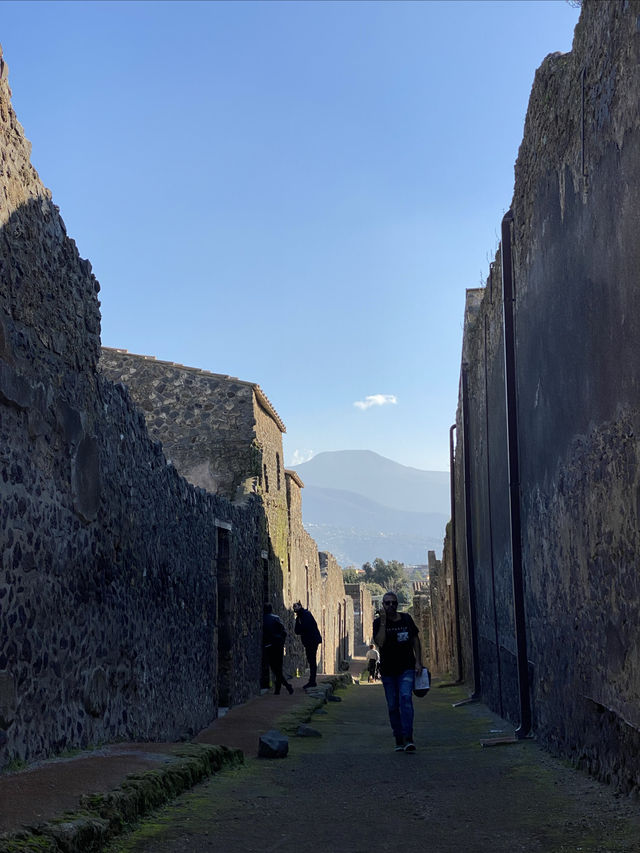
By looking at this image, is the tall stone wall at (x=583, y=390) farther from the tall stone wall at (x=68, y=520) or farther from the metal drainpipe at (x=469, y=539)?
the metal drainpipe at (x=469, y=539)

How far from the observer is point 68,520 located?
637 centimetres

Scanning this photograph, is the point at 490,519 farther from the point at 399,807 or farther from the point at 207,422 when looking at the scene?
the point at 399,807

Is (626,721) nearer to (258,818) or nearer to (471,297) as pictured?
(258,818)

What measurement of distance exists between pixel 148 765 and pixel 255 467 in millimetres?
11359

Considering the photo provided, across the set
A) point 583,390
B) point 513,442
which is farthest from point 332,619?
point 583,390

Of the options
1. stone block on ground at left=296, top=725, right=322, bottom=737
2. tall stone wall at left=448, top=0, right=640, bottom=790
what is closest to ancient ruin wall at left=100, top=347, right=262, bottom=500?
stone block on ground at left=296, top=725, right=322, bottom=737

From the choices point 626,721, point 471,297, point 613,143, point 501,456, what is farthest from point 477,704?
point 613,143

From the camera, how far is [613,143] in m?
5.31

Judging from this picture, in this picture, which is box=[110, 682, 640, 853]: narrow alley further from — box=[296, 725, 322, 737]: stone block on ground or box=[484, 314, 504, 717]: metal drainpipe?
box=[484, 314, 504, 717]: metal drainpipe

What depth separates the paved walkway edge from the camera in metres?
3.76

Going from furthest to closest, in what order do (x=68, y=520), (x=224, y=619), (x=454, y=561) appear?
(x=454, y=561)
(x=224, y=619)
(x=68, y=520)

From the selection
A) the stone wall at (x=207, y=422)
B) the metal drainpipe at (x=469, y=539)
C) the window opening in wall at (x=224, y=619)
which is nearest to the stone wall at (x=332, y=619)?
the stone wall at (x=207, y=422)

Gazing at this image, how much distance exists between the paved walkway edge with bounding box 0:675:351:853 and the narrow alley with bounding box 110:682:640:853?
0.29 feet

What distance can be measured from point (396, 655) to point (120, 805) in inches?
176
